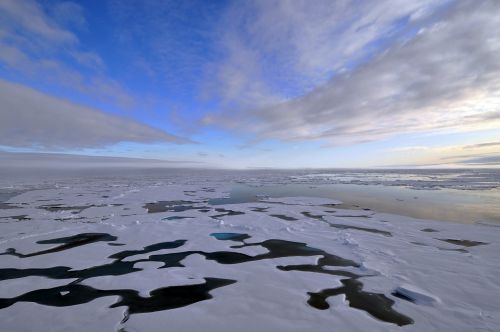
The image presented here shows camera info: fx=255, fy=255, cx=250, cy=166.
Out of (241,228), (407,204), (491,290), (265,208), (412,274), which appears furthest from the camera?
(407,204)

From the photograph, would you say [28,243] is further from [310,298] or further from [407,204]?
[407,204]

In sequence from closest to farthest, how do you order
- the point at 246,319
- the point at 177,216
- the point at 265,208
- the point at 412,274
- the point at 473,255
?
the point at 246,319, the point at 412,274, the point at 473,255, the point at 177,216, the point at 265,208

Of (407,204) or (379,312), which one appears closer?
(379,312)

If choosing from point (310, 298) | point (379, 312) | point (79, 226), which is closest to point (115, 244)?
point (79, 226)

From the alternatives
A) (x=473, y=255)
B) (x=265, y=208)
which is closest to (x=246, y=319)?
(x=473, y=255)

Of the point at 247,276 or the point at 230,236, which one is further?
the point at 230,236

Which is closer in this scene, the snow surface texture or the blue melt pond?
the snow surface texture

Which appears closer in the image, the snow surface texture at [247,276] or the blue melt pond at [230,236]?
the snow surface texture at [247,276]
